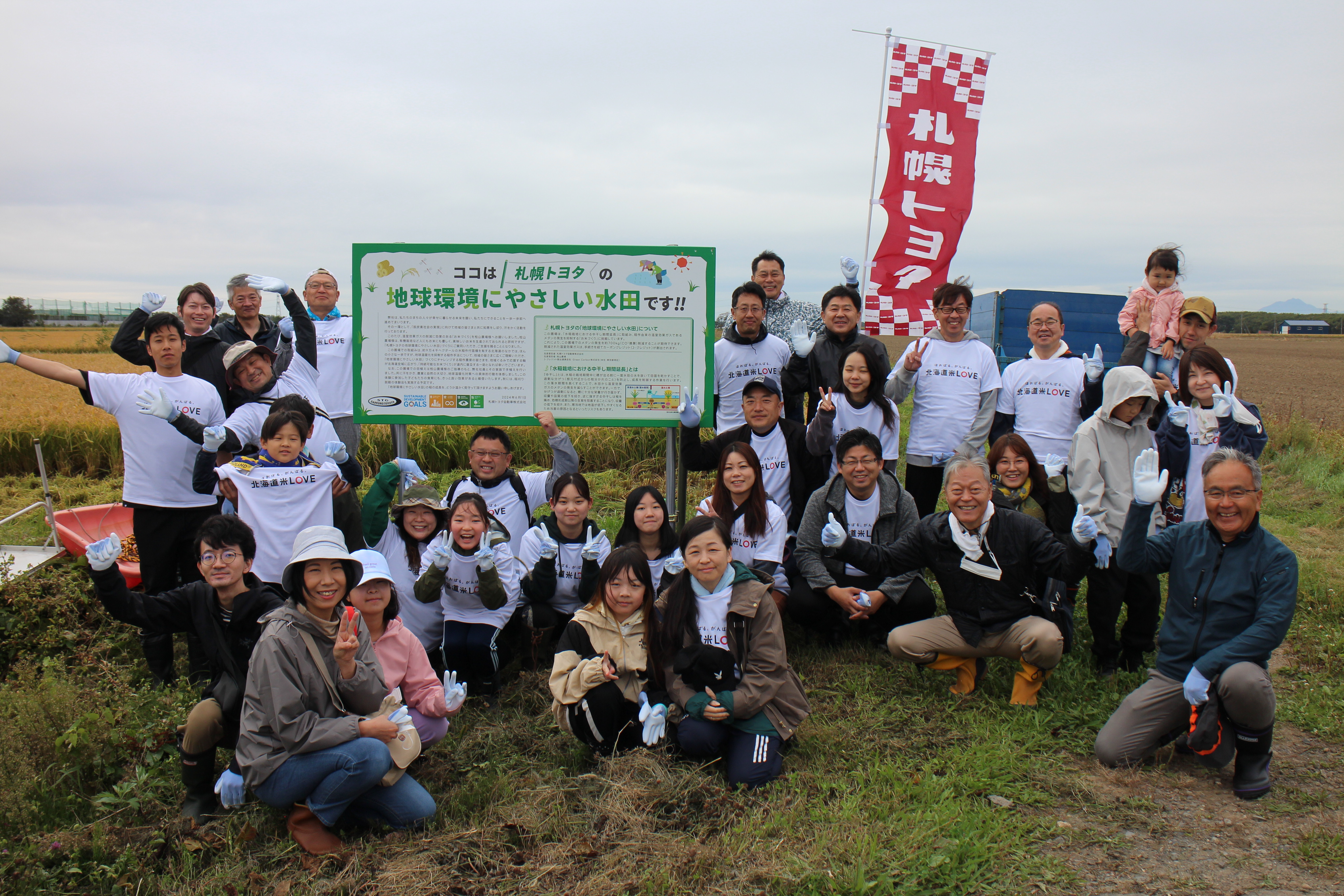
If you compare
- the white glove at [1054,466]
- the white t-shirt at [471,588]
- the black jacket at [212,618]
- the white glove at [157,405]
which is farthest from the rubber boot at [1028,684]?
the white glove at [157,405]

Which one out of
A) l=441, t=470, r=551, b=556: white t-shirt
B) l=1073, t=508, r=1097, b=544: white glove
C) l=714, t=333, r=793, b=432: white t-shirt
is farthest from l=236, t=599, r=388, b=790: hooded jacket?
l=1073, t=508, r=1097, b=544: white glove

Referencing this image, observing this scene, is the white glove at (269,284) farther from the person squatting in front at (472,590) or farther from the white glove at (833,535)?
the white glove at (833,535)

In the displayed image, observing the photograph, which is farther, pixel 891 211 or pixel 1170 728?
pixel 891 211

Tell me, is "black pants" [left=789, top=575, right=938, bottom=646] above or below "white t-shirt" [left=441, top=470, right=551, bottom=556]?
below

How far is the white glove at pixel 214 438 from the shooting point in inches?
190

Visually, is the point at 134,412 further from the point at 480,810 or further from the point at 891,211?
the point at 891,211

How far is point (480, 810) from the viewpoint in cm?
364

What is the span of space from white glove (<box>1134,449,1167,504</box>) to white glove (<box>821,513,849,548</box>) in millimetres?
1524

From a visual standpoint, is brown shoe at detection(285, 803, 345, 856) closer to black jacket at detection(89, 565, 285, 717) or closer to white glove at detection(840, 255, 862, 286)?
black jacket at detection(89, 565, 285, 717)

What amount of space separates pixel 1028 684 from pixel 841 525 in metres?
1.41

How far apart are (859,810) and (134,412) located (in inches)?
188

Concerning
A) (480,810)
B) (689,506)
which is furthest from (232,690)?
(689,506)

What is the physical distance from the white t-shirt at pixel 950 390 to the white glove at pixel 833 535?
1.33 metres

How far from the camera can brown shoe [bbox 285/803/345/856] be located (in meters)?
3.35
